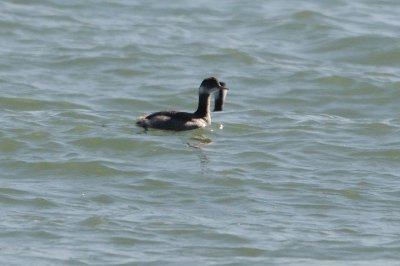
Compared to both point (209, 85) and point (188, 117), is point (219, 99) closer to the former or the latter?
point (209, 85)

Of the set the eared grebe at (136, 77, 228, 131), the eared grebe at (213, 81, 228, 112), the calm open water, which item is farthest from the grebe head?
the calm open water

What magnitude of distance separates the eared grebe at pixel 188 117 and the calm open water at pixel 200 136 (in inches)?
5.1

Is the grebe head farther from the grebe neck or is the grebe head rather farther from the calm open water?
the calm open water

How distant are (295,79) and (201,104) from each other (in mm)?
3210

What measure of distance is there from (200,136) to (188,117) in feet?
1.01

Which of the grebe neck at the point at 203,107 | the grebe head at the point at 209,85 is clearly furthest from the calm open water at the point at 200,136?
the grebe head at the point at 209,85

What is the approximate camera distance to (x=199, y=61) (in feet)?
70.9

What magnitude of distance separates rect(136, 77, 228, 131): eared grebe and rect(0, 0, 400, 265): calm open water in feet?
0.42

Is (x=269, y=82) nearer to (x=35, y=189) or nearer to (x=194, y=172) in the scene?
(x=194, y=172)

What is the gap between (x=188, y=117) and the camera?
1727 cm

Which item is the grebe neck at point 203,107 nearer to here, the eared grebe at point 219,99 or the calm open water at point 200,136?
the calm open water at point 200,136

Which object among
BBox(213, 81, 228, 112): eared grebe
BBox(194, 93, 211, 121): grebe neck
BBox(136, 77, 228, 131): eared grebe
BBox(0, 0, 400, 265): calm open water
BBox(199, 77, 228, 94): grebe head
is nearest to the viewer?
BBox(0, 0, 400, 265): calm open water

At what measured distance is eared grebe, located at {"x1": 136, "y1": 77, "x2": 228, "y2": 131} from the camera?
16922 millimetres

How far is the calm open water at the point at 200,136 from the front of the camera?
12.5 meters
